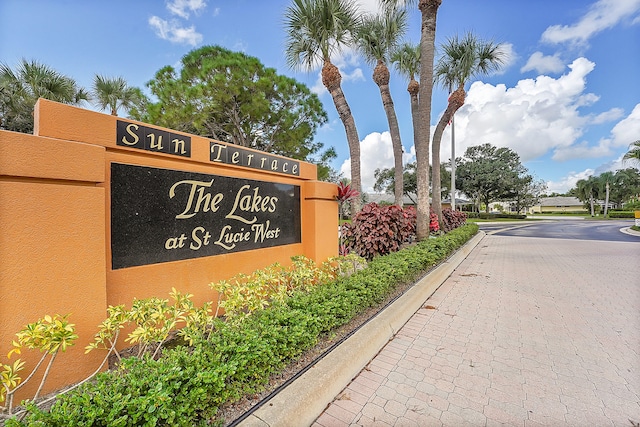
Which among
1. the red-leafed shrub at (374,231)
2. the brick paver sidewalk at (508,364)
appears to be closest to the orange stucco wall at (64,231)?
the brick paver sidewalk at (508,364)

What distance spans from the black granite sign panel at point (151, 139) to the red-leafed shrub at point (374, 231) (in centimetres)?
461

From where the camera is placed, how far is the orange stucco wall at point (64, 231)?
188 cm

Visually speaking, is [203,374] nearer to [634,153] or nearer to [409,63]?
[409,63]

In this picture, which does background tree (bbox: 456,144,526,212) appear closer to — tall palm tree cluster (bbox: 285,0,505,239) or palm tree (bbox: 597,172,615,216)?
palm tree (bbox: 597,172,615,216)

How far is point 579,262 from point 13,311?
1171 cm

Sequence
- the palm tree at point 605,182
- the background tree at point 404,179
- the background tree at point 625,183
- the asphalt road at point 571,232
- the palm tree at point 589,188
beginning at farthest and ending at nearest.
→ 1. the palm tree at point 589,188
2. the background tree at point 625,183
3. the palm tree at point 605,182
4. the background tree at point 404,179
5. the asphalt road at point 571,232

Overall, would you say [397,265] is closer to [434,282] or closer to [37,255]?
[434,282]

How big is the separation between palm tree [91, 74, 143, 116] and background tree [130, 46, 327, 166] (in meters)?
1.25

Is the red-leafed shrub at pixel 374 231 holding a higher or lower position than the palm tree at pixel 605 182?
lower

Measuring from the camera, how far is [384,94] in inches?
444

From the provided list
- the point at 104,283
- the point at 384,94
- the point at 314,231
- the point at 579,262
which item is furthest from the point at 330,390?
the point at 384,94

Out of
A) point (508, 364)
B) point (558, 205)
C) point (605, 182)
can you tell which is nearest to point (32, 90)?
point (508, 364)

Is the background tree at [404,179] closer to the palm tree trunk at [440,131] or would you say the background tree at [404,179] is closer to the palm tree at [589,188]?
the palm tree trunk at [440,131]

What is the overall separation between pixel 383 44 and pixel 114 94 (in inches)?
565
